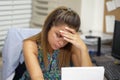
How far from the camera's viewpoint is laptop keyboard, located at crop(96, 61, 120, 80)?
1.56 metres

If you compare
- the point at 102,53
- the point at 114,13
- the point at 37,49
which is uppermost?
the point at 114,13

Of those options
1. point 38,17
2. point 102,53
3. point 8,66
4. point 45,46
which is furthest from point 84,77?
point 38,17

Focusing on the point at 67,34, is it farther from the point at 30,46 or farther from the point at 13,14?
the point at 13,14

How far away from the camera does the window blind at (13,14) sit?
236 centimetres

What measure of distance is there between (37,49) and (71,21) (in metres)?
0.32

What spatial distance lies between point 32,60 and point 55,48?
16cm

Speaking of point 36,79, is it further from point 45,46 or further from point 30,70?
point 45,46

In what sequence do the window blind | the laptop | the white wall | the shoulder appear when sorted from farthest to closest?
the white wall → the window blind → the shoulder → the laptop

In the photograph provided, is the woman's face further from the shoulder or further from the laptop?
the laptop

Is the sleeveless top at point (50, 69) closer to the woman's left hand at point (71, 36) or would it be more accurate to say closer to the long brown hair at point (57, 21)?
the long brown hair at point (57, 21)

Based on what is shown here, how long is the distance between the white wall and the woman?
0.93 metres

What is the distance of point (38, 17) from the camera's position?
8.24ft

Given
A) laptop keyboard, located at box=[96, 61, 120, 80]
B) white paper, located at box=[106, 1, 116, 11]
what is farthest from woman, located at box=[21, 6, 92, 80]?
white paper, located at box=[106, 1, 116, 11]

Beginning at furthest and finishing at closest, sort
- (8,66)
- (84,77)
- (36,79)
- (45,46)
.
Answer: (8,66) < (45,46) < (36,79) < (84,77)
